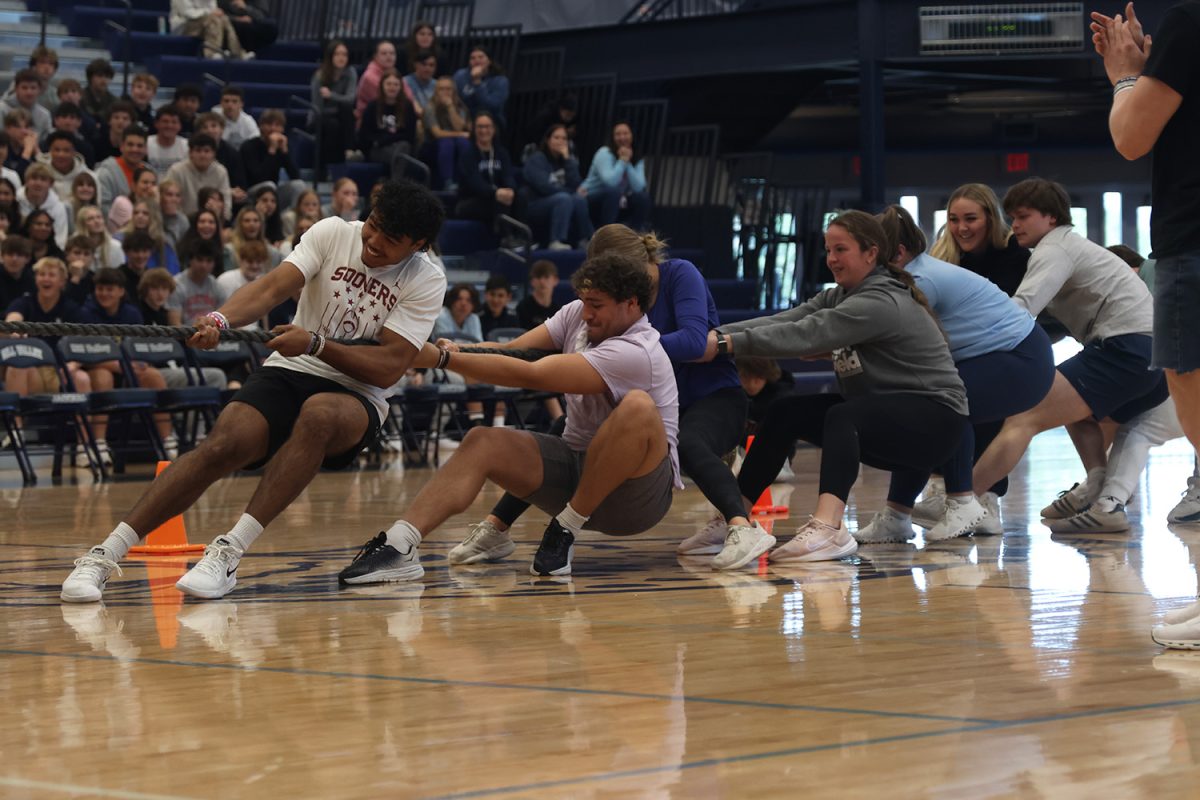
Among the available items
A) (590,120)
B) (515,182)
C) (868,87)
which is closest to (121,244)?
(515,182)

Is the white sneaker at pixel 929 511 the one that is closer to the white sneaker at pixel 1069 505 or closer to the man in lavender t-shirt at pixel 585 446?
the white sneaker at pixel 1069 505

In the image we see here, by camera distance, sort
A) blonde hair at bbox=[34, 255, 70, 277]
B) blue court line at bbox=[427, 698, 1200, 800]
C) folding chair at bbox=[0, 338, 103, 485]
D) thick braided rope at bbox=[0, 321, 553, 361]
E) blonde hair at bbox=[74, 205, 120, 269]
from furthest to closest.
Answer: blonde hair at bbox=[74, 205, 120, 269]
blonde hair at bbox=[34, 255, 70, 277]
folding chair at bbox=[0, 338, 103, 485]
thick braided rope at bbox=[0, 321, 553, 361]
blue court line at bbox=[427, 698, 1200, 800]

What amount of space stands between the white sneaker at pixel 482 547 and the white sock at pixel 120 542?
41.6 inches

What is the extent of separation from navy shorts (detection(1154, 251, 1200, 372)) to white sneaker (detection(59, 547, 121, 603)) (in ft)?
8.74

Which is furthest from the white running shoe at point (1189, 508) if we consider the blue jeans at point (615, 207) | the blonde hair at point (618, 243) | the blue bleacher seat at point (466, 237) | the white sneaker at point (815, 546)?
the blue bleacher seat at point (466, 237)

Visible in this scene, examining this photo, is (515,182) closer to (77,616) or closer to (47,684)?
(77,616)

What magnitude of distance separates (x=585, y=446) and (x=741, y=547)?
0.55 metres

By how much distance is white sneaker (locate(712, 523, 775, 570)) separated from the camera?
4.97 m

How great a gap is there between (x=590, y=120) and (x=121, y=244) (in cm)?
553

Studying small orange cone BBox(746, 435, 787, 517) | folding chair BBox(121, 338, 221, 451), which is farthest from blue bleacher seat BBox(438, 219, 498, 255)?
small orange cone BBox(746, 435, 787, 517)

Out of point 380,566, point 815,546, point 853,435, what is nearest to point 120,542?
point 380,566

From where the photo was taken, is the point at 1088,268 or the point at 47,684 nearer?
the point at 47,684

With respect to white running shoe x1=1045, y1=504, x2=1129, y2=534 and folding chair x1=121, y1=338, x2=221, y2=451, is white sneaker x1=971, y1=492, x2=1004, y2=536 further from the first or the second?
folding chair x1=121, y1=338, x2=221, y2=451

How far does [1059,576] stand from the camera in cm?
464
